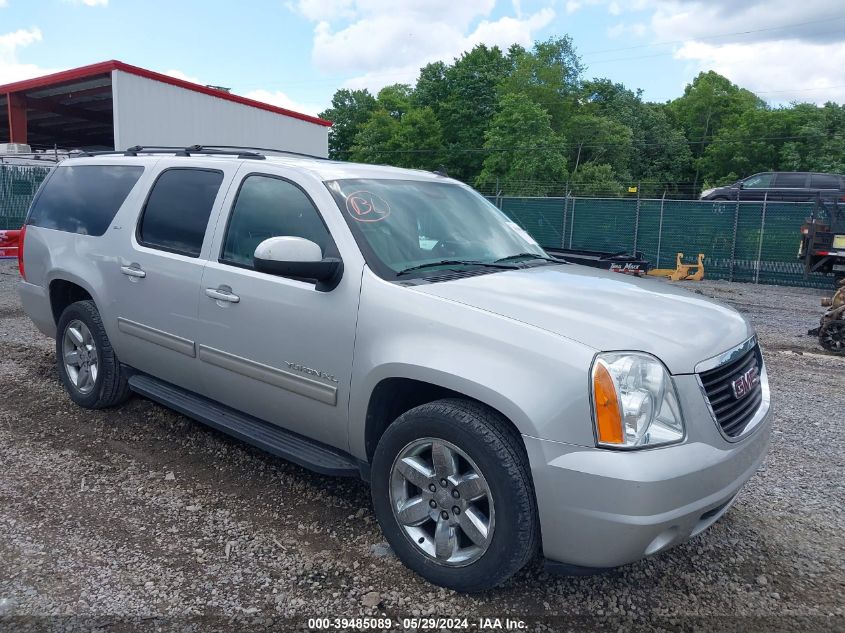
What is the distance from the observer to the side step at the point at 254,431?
3.36 m

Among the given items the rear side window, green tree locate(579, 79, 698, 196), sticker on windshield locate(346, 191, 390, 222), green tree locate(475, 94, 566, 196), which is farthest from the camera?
green tree locate(579, 79, 698, 196)

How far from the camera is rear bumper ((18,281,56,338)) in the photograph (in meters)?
5.34

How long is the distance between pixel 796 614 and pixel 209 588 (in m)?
2.49

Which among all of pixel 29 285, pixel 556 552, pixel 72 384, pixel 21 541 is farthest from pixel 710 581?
pixel 29 285

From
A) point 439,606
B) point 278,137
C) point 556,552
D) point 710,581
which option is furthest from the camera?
point 278,137

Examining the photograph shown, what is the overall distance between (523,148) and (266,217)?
1873 inches

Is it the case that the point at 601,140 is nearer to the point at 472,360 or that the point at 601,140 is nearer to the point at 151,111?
the point at 151,111

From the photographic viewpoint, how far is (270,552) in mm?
3271

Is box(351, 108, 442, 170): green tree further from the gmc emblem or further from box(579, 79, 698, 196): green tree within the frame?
the gmc emblem

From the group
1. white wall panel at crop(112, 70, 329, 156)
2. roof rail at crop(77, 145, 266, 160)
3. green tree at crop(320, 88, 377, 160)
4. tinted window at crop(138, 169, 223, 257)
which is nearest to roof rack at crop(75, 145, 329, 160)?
roof rail at crop(77, 145, 266, 160)

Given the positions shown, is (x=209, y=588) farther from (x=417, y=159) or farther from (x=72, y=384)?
(x=417, y=159)

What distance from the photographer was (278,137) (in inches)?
925

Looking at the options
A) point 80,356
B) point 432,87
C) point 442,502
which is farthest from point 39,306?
point 432,87

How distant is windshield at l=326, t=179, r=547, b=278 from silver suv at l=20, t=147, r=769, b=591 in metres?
0.02
